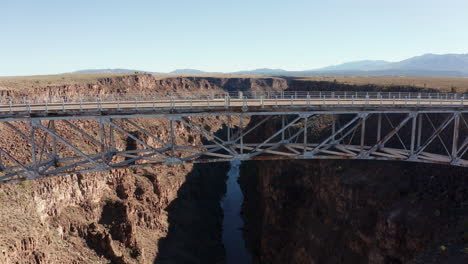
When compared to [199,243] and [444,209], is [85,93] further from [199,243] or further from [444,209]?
[444,209]

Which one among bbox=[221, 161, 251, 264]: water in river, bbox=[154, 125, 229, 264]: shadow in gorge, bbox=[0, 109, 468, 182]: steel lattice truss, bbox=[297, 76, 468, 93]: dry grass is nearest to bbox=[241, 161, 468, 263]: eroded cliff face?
bbox=[221, 161, 251, 264]: water in river

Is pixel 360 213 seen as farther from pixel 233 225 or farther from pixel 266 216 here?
pixel 233 225

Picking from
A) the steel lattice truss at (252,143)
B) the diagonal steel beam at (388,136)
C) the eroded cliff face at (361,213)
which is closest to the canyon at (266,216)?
the eroded cliff face at (361,213)

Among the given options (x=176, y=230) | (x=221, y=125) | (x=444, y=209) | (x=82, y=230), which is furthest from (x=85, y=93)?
(x=444, y=209)

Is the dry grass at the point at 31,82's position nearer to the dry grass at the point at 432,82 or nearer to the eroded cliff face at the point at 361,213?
the eroded cliff face at the point at 361,213

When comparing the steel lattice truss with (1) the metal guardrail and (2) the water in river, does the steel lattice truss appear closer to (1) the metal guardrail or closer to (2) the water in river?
(1) the metal guardrail
